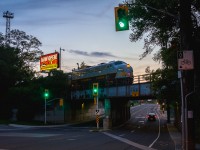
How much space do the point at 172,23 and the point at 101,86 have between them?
38845 mm

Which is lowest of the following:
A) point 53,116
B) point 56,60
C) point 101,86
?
point 53,116

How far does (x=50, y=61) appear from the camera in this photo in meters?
85.8

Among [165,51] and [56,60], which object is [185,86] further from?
[56,60]

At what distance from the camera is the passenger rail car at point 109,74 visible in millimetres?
60438

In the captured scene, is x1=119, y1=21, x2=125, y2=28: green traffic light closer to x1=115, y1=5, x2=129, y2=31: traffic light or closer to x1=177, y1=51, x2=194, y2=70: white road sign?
x1=115, y1=5, x2=129, y2=31: traffic light

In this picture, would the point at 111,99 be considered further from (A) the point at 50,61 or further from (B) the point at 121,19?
(B) the point at 121,19

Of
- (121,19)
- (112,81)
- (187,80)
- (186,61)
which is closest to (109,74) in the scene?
(112,81)

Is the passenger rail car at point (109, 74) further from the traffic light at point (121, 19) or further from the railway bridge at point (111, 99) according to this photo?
the traffic light at point (121, 19)

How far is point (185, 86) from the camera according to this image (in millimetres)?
16641

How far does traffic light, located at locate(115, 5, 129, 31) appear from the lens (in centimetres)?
1684

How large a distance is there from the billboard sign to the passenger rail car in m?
14.6

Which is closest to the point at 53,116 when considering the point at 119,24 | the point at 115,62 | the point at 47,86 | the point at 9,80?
the point at 47,86

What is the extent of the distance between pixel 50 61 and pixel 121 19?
229ft

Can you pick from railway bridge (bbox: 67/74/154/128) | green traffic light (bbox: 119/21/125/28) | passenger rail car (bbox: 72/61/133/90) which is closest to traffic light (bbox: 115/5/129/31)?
green traffic light (bbox: 119/21/125/28)
